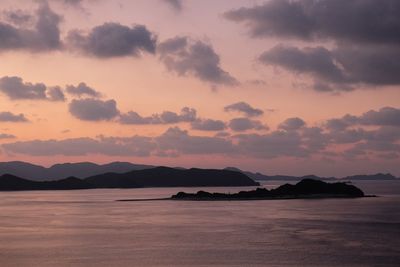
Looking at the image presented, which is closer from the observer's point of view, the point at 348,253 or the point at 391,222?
the point at 348,253

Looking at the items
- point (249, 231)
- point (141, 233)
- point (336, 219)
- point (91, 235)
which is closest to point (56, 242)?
point (91, 235)

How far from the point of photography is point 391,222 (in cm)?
9038

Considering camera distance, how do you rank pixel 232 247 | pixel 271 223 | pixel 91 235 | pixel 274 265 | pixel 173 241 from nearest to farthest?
1. pixel 274 265
2. pixel 232 247
3. pixel 173 241
4. pixel 91 235
5. pixel 271 223

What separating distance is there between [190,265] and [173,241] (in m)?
17.3

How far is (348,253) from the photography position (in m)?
54.1

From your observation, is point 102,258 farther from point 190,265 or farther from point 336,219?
point 336,219

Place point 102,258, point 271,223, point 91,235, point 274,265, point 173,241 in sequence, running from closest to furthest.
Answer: point 274,265
point 102,258
point 173,241
point 91,235
point 271,223

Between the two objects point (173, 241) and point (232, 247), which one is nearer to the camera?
point (232, 247)

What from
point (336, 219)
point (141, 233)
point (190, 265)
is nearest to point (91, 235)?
point (141, 233)

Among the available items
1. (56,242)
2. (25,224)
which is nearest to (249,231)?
(56,242)

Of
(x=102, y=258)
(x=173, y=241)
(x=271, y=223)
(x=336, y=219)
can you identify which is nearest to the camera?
(x=102, y=258)

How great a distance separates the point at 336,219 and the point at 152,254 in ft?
171

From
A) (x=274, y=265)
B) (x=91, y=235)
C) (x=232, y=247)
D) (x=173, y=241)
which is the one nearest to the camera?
(x=274, y=265)

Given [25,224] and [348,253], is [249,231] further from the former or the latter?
[25,224]
